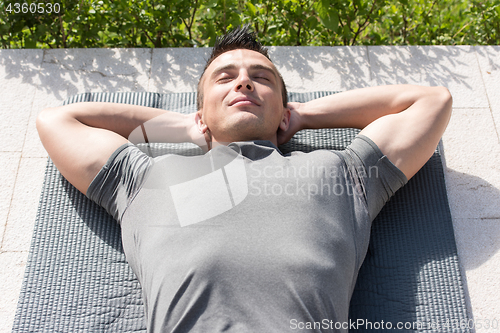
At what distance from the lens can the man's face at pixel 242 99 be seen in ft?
6.14

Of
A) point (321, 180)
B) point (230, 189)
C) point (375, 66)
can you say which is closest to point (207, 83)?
point (230, 189)

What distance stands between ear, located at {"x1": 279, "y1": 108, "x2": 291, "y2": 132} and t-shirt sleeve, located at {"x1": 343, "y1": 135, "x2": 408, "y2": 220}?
0.38m

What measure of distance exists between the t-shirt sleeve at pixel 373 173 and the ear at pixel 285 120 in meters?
0.38

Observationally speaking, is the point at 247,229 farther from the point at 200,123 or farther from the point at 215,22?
the point at 215,22

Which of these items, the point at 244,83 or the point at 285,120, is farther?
the point at 285,120

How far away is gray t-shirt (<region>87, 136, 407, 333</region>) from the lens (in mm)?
1439

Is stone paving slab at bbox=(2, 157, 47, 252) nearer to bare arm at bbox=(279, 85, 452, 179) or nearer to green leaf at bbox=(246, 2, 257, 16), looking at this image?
bare arm at bbox=(279, 85, 452, 179)

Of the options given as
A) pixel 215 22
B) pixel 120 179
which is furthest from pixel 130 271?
pixel 215 22

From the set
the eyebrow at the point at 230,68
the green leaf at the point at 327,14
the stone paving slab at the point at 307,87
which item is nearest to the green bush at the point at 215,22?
the green leaf at the point at 327,14

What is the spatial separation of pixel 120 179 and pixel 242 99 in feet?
2.20

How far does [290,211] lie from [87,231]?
106 cm

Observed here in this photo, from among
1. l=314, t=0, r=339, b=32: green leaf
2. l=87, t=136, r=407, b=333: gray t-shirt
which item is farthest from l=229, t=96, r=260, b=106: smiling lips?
l=314, t=0, r=339, b=32: green leaf

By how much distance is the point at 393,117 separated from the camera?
194 centimetres

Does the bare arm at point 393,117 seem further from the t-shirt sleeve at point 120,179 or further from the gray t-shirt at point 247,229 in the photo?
the t-shirt sleeve at point 120,179
